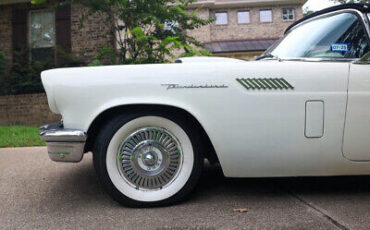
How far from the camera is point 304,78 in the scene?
204 centimetres

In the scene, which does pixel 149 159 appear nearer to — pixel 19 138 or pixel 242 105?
pixel 242 105

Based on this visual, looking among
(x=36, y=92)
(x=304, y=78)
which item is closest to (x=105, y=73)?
(x=304, y=78)

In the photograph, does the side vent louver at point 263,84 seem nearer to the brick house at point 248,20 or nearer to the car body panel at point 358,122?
the car body panel at point 358,122

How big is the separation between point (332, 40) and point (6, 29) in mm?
10979

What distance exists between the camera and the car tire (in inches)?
80.6

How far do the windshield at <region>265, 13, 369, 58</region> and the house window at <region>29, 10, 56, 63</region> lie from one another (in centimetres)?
886

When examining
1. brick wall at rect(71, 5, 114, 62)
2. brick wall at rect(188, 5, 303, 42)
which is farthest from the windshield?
brick wall at rect(188, 5, 303, 42)

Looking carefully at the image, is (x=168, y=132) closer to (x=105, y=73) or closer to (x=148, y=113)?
(x=148, y=113)

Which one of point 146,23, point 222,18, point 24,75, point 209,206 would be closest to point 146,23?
point 146,23

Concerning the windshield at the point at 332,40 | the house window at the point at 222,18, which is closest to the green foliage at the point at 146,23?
the windshield at the point at 332,40

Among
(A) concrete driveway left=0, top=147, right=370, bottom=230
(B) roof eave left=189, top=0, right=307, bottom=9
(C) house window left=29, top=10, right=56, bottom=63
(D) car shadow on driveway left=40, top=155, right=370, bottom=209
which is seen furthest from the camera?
(B) roof eave left=189, top=0, right=307, bottom=9

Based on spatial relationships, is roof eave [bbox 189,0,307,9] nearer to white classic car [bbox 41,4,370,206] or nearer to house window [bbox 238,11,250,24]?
house window [bbox 238,11,250,24]

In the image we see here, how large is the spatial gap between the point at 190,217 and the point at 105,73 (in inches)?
45.3

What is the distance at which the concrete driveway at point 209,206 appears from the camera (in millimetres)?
1809
